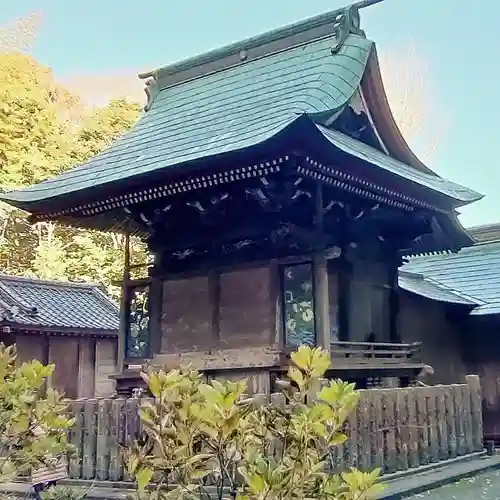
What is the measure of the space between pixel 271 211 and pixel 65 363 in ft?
27.8

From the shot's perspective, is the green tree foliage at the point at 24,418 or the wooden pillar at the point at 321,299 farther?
the wooden pillar at the point at 321,299

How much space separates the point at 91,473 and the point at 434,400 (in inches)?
149

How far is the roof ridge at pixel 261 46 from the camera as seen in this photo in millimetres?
9641

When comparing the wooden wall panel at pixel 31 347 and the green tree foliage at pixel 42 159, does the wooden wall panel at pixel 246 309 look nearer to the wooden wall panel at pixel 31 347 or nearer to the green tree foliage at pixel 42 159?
the wooden wall panel at pixel 31 347

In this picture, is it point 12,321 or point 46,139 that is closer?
point 12,321

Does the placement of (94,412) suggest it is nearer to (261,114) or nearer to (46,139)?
(261,114)

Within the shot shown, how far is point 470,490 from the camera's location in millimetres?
6543

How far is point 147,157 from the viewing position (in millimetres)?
8883

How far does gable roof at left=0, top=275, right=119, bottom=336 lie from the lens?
44.9 feet

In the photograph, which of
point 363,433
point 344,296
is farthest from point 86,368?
point 363,433

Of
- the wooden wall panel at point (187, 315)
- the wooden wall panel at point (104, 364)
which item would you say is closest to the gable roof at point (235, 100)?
the wooden wall panel at point (187, 315)

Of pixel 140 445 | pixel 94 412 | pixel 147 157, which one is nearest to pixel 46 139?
pixel 147 157

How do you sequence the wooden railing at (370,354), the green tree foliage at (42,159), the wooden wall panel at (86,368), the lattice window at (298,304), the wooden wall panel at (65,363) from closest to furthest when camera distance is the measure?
the lattice window at (298,304) → the wooden railing at (370,354) → the wooden wall panel at (65,363) → the wooden wall panel at (86,368) → the green tree foliage at (42,159)

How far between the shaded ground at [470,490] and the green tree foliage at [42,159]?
52.0ft
